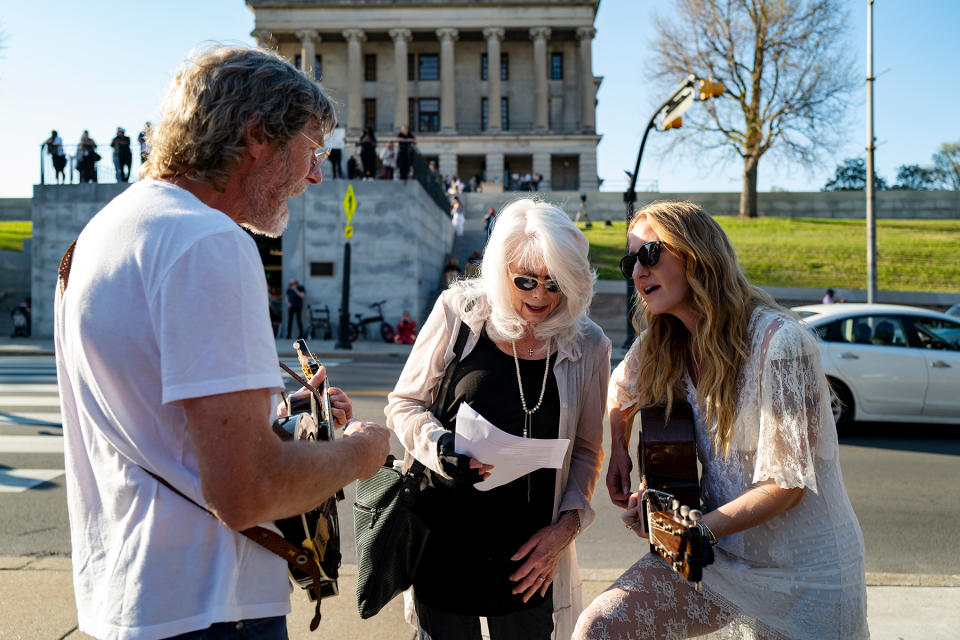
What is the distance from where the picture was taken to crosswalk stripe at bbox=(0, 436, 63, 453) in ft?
24.3

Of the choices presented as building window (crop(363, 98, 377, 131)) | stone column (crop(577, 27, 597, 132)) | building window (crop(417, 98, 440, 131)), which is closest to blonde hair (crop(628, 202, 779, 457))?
stone column (crop(577, 27, 597, 132))

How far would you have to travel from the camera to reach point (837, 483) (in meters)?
2.24

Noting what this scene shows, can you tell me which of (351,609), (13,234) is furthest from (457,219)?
(351,609)

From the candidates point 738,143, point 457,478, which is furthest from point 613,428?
point 738,143

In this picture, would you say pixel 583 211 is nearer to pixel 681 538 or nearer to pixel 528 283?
pixel 528 283

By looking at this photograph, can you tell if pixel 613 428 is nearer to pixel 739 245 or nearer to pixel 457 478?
pixel 457 478

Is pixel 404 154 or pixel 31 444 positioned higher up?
pixel 404 154

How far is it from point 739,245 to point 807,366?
31.6 m

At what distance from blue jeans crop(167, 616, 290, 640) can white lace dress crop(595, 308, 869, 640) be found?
1078mm

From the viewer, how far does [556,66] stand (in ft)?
217

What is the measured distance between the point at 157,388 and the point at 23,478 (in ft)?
20.9

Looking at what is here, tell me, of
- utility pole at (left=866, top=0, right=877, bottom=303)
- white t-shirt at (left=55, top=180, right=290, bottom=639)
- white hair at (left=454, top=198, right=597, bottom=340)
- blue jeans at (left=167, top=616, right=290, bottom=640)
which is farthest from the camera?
utility pole at (left=866, top=0, right=877, bottom=303)

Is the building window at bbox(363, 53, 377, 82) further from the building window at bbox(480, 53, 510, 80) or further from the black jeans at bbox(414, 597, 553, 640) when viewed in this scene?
the black jeans at bbox(414, 597, 553, 640)

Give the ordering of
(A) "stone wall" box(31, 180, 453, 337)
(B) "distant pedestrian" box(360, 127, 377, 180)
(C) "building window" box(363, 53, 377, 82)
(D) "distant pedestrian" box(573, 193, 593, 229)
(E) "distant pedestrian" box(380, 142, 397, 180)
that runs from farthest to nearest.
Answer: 1. (C) "building window" box(363, 53, 377, 82)
2. (D) "distant pedestrian" box(573, 193, 593, 229)
3. (E) "distant pedestrian" box(380, 142, 397, 180)
4. (B) "distant pedestrian" box(360, 127, 377, 180)
5. (A) "stone wall" box(31, 180, 453, 337)
